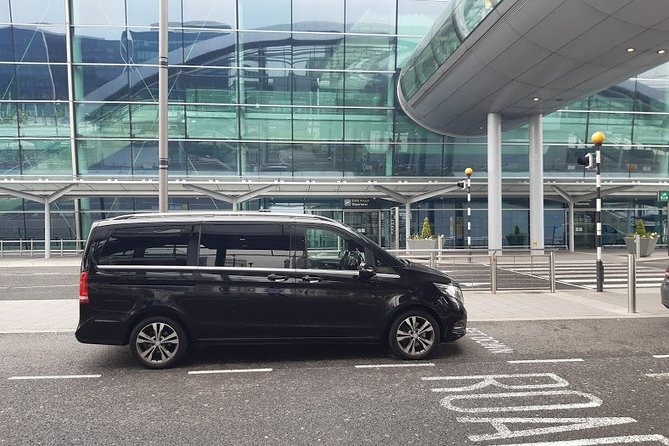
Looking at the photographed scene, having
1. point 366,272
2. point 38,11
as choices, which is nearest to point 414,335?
point 366,272

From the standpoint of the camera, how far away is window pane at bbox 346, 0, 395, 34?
26.4m

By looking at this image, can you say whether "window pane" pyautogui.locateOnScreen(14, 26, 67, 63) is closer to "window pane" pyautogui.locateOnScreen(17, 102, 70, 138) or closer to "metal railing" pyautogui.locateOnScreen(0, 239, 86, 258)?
"window pane" pyautogui.locateOnScreen(17, 102, 70, 138)

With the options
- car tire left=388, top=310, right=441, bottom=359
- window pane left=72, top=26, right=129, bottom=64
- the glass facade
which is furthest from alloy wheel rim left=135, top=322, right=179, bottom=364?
window pane left=72, top=26, right=129, bottom=64

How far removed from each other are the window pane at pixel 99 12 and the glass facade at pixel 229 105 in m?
0.07

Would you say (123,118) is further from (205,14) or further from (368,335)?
(368,335)

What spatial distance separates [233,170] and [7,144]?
12528 millimetres

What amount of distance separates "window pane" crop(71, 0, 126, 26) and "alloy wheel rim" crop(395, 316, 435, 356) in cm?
2662

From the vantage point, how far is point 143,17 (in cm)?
2567

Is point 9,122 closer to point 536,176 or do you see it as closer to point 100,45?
point 100,45

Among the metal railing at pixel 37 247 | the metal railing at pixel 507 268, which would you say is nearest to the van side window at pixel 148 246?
the metal railing at pixel 507 268

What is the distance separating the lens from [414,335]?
5.81 meters

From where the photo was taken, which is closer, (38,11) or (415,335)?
(415,335)

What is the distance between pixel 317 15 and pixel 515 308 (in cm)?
2224

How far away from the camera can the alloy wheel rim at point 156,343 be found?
5.55 meters
